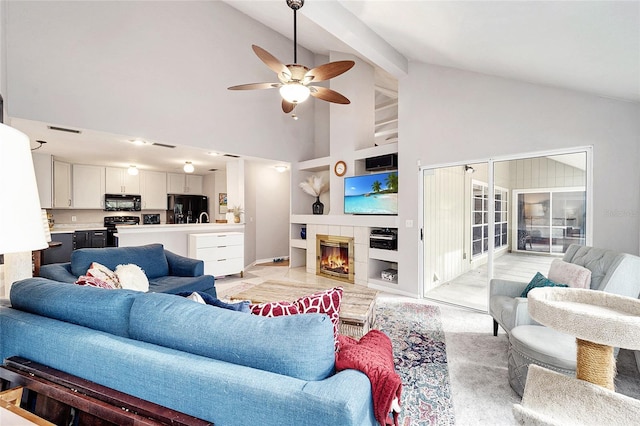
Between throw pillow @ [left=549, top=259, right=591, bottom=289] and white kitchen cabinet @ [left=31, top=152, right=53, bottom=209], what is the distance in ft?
23.8

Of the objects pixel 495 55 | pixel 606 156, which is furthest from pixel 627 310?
pixel 495 55

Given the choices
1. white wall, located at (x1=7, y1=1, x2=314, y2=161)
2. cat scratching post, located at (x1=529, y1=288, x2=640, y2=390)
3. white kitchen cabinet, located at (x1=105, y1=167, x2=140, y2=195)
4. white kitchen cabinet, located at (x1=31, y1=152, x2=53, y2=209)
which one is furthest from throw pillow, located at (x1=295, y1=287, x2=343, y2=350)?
white kitchen cabinet, located at (x1=105, y1=167, x2=140, y2=195)

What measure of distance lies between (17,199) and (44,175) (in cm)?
588

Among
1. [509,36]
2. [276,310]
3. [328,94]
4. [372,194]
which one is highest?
[509,36]

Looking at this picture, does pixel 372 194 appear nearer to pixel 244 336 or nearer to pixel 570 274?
pixel 570 274

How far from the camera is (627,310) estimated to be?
3.94 feet

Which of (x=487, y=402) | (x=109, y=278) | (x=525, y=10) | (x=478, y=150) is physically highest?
(x=525, y=10)

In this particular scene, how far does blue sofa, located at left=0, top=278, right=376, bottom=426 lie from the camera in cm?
85

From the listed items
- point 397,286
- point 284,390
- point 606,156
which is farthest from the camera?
point 397,286

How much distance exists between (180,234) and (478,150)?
473 centimetres

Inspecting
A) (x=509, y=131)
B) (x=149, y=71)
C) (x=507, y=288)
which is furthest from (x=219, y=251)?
(x=509, y=131)

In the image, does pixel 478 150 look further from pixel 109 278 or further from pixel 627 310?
pixel 109 278

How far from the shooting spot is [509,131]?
3395 millimetres

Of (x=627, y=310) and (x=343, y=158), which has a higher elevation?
(x=343, y=158)
